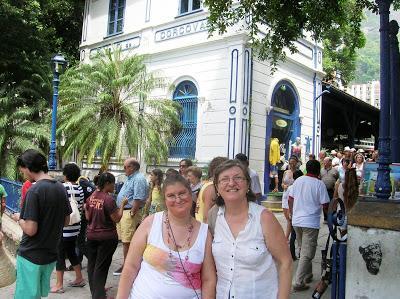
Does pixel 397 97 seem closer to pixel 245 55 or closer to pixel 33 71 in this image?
pixel 245 55

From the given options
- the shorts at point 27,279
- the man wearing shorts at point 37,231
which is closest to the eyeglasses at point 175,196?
the man wearing shorts at point 37,231

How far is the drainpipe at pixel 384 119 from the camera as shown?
3.66m

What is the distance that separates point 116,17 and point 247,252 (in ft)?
47.8

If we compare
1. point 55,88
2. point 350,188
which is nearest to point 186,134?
point 55,88

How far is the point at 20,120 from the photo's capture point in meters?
14.1

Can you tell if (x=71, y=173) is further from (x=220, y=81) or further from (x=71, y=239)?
(x=220, y=81)

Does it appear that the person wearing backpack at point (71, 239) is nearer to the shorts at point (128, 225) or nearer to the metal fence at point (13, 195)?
the shorts at point (128, 225)

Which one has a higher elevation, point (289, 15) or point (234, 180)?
point (289, 15)

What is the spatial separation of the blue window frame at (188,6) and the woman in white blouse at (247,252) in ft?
36.3

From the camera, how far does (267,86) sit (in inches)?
495

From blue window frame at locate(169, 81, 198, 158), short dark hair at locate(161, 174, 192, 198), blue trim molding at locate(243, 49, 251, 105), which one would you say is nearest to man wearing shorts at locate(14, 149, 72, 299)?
short dark hair at locate(161, 174, 192, 198)

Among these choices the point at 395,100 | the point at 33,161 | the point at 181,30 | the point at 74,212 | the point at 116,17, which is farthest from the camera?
the point at 116,17

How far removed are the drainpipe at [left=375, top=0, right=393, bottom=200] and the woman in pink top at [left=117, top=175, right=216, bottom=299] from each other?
6.27 feet

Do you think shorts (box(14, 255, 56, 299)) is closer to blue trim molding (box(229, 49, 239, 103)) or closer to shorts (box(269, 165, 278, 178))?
blue trim molding (box(229, 49, 239, 103))
